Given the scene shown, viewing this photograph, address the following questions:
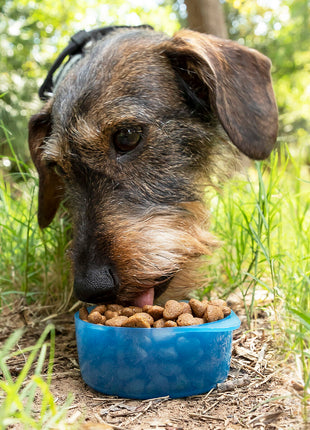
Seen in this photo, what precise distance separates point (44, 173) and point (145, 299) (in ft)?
4.07

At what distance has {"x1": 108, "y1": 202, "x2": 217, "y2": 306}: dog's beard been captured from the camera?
2.06 metres

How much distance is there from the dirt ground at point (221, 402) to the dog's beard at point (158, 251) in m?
0.43

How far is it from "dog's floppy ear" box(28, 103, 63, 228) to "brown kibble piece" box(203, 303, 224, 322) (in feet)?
4.52

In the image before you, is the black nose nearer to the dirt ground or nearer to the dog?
the dog

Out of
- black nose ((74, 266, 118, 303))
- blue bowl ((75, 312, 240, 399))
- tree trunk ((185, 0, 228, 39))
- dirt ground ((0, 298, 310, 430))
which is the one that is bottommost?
dirt ground ((0, 298, 310, 430))

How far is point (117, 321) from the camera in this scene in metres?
1.95

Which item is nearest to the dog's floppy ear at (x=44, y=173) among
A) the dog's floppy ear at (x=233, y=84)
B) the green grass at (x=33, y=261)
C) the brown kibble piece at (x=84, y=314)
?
the green grass at (x=33, y=261)

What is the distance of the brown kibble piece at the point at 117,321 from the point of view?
76.3 inches

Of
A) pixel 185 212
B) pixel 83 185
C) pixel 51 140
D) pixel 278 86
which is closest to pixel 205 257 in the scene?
pixel 185 212

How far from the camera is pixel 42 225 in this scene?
3100 millimetres

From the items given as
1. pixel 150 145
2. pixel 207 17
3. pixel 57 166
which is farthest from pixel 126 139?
pixel 207 17

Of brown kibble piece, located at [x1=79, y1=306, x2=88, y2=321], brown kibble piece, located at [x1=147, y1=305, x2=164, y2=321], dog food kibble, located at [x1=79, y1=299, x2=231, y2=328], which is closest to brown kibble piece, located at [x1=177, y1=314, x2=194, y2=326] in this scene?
dog food kibble, located at [x1=79, y1=299, x2=231, y2=328]

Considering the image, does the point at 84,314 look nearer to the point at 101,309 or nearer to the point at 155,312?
the point at 101,309

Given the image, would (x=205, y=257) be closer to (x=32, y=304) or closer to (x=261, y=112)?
(x=261, y=112)
